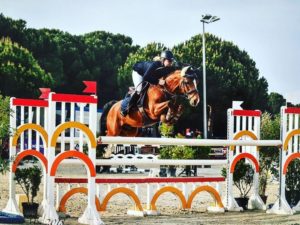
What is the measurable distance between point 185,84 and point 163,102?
0.76m

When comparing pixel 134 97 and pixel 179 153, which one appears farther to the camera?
pixel 179 153

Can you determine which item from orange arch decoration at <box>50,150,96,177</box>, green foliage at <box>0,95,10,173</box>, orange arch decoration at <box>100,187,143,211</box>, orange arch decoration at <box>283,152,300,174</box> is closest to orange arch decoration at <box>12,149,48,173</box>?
green foliage at <box>0,95,10,173</box>

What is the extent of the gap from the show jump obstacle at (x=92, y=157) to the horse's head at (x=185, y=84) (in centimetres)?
419

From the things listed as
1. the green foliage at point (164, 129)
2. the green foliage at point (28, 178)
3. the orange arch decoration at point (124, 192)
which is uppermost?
the green foliage at point (164, 129)

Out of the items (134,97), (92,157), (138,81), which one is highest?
(138,81)

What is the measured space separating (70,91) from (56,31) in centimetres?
643

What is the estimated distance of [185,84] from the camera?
15195mm

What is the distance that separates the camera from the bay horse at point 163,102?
598 inches

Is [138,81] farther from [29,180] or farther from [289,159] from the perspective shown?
[29,180]

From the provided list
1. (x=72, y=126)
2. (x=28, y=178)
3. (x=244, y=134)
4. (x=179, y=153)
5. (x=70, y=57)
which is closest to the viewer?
(x=72, y=126)

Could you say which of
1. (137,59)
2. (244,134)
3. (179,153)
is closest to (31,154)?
(244,134)

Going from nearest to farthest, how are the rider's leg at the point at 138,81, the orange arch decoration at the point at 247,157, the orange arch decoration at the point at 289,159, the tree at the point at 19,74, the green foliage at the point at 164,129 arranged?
the orange arch decoration at the point at 289,159 < the orange arch decoration at the point at 247,157 < the rider's leg at the point at 138,81 < the green foliage at the point at 164,129 < the tree at the point at 19,74

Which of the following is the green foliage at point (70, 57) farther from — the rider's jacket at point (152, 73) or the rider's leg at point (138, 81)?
the rider's jacket at point (152, 73)

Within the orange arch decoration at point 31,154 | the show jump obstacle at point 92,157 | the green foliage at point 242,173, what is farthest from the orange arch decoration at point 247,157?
the orange arch decoration at point 31,154
